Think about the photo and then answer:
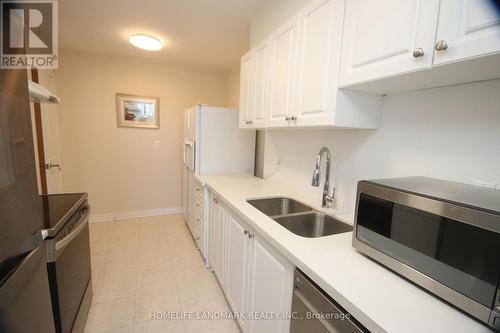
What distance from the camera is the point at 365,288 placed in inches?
29.5

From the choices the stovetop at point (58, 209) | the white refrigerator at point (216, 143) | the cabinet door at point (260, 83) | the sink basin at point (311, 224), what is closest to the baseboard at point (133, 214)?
the white refrigerator at point (216, 143)

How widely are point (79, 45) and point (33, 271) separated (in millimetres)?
3344

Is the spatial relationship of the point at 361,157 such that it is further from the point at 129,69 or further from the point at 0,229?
the point at 129,69

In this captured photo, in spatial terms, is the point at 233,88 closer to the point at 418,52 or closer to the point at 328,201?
the point at 328,201

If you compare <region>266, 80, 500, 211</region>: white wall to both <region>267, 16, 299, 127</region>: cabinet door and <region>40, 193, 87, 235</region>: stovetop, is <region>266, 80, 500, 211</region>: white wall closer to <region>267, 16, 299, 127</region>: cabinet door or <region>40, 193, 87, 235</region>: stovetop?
<region>267, 16, 299, 127</region>: cabinet door

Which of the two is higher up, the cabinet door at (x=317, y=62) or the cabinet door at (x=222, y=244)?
the cabinet door at (x=317, y=62)

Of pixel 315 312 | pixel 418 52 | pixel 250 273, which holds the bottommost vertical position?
pixel 250 273

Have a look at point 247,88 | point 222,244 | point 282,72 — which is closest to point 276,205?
point 222,244

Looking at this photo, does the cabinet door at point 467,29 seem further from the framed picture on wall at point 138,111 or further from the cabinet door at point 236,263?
the framed picture on wall at point 138,111

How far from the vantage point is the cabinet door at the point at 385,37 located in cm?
80

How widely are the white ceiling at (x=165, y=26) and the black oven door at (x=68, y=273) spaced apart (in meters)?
1.94

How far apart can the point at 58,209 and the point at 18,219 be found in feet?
2.50

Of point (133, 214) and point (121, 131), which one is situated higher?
point (121, 131)

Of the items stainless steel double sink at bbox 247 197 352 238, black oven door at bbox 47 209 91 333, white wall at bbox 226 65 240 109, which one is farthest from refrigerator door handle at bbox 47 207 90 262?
white wall at bbox 226 65 240 109
